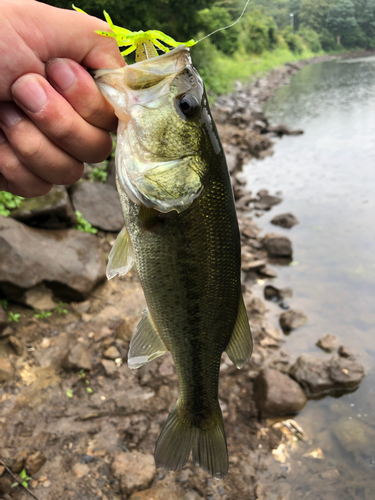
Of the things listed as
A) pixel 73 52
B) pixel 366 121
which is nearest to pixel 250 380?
pixel 73 52

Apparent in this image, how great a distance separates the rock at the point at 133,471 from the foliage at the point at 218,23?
43.2 ft

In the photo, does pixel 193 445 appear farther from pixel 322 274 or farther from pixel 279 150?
pixel 279 150

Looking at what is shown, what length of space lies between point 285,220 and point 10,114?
312 inches

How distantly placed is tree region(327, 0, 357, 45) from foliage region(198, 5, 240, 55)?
16.5 feet

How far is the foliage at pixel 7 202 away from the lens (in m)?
4.77

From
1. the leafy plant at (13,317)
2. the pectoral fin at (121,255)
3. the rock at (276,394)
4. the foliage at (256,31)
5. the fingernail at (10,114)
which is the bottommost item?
the foliage at (256,31)

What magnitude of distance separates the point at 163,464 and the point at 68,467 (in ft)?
5.07

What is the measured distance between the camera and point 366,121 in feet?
54.9

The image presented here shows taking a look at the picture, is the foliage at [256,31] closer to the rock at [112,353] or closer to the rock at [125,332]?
the rock at [125,332]

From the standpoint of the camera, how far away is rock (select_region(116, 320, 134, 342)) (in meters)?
4.48

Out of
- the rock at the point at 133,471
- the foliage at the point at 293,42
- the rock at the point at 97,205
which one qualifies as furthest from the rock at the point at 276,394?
the foliage at the point at 293,42

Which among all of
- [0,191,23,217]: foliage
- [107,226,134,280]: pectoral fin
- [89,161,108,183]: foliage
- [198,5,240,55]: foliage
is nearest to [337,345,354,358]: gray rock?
[107,226,134,280]: pectoral fin

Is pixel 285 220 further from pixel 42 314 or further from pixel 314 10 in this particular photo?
pixel 314 10

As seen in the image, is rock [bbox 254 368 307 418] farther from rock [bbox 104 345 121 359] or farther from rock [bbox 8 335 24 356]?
rock [bbox 8 335 24 356]
